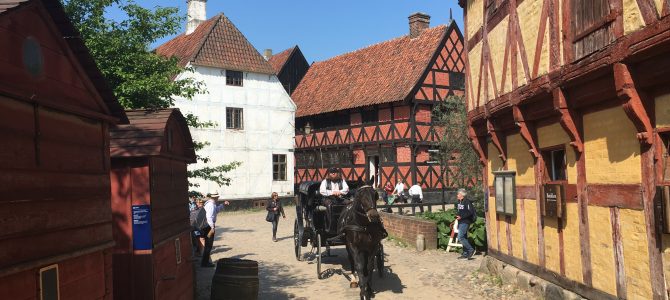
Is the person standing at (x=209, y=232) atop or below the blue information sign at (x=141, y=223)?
below

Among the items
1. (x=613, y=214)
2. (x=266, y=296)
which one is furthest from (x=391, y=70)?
(x=613, y=214)

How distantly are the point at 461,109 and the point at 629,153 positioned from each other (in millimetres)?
16555

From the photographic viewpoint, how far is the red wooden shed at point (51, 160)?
3986mm

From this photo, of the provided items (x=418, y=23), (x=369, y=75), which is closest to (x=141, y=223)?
(x=369, y=75)

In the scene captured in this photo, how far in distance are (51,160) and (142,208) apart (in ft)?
6.75

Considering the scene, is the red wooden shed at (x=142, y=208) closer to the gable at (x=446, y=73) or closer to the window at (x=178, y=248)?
the window at (x=178, y=248)

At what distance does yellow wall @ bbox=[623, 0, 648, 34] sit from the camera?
213 inches

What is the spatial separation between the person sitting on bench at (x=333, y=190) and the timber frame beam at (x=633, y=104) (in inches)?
243

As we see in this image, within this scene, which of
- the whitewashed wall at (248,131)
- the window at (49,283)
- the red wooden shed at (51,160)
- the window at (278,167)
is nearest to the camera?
the red wooden shed at (51,160)

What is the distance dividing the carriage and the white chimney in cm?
2355

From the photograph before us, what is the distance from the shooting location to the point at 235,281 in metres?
8.08

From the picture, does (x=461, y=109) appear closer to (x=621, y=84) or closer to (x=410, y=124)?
(x=410, y=124)

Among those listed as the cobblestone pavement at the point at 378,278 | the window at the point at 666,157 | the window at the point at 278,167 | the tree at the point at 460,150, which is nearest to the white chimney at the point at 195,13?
the window at the point at 278,167

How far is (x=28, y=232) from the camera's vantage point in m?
4.14
